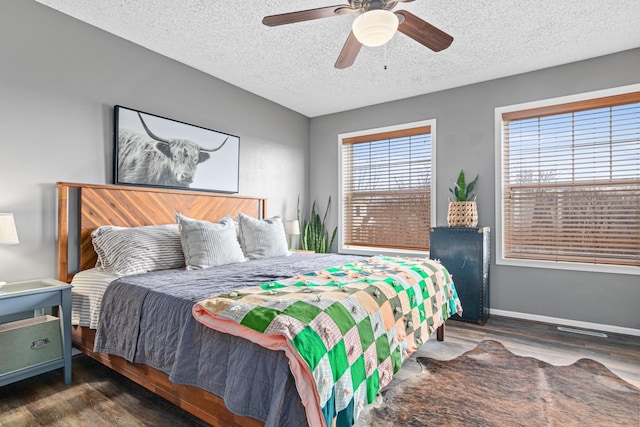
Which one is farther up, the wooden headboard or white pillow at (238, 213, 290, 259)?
the wooden headboard

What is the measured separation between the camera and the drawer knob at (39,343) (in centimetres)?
206

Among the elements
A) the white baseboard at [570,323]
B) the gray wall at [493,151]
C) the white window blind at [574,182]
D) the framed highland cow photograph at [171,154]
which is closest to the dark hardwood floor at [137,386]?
the white baseboard at [570,323]

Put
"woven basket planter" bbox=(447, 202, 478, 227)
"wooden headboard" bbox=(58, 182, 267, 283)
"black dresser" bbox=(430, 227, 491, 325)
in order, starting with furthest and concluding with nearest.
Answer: "woven basket planter" bbox=(447, 202, 478, 227), "black dresser" bbox=(430, 227, 491, 325), "wooden headboard" bbox=(58, 182, 267, 283)

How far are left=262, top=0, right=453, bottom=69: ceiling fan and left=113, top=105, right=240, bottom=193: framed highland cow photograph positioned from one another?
1634 mm

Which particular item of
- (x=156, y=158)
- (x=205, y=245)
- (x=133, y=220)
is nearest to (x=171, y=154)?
(x=156, y=158)

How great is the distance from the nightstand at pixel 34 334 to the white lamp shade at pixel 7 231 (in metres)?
0.30

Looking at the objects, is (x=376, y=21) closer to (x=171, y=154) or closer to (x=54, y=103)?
(x=171, y=154)

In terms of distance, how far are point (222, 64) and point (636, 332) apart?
475 centimetres

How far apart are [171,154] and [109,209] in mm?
788

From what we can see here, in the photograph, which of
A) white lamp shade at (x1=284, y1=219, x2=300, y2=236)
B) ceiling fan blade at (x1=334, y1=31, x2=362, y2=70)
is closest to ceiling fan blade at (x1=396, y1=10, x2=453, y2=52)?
ceiling fan blade at (x1=334, y1=31, x2=362, y2=70)

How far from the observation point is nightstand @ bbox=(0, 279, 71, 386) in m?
1.94

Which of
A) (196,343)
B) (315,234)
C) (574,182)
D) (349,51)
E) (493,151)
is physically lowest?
(196,343)

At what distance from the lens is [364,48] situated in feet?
10.2

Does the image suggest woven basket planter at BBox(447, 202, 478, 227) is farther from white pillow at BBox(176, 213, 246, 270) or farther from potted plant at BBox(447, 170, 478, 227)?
white pillow at BBox(176, 213, 246, 270)
